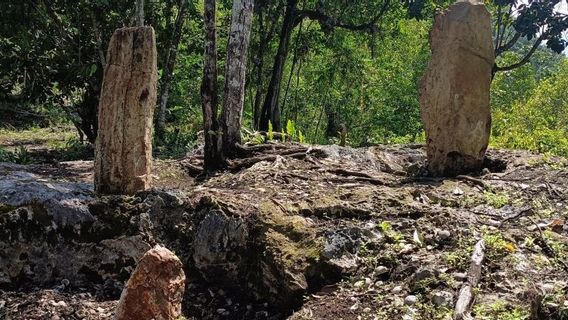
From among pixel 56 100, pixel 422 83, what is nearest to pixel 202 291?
pixel 422 83

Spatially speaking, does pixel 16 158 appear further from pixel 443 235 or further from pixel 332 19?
pixel 443 235

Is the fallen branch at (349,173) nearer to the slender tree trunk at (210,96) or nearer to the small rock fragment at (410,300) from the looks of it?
the slender tree trunk at (210,96)

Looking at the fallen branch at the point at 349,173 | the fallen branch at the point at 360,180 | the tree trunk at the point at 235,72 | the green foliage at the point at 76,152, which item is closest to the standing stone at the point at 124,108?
the tree trunk at the point at 235,72

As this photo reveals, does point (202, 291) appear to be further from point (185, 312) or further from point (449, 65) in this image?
point (449, 65)

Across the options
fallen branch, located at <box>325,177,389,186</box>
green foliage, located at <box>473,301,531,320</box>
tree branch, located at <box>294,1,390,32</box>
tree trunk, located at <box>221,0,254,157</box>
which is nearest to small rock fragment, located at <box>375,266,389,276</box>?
green foliage, located at <box>473,301,531,320</box>

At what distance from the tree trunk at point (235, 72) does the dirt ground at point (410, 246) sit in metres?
1.19

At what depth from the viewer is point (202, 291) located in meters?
5.13

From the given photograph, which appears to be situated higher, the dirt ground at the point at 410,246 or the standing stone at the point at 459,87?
the standing stone at the point at 459,87

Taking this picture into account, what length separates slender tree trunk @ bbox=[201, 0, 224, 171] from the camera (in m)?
7.42

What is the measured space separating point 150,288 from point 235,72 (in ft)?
13.9

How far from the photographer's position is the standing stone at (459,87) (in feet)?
21.9

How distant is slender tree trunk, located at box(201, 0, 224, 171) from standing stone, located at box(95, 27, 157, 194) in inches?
78.0

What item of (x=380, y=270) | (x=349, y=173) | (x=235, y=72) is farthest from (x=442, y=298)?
(x=235, y=72)

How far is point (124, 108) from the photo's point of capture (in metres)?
5.49
